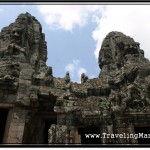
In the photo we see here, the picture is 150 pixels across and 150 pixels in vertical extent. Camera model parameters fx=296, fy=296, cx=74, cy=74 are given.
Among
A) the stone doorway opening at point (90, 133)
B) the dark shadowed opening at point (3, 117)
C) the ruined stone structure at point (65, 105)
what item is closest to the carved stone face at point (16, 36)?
the ruined stone structure at point (65, 105)

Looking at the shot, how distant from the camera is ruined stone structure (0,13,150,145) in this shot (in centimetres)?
1534

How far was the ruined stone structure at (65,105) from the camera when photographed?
1534cm

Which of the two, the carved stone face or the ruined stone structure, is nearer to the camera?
the ruined stone structure

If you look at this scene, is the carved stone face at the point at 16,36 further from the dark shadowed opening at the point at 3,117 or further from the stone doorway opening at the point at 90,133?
the stone doorway opening at the point at 90,133

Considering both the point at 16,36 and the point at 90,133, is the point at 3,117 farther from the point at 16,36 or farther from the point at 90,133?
the point at 16,36

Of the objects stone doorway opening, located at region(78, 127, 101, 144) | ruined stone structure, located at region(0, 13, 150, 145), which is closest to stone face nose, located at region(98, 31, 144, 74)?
ruined stone structure, located at region(0, 13, 150, 145)

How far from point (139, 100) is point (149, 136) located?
2428 millimetres

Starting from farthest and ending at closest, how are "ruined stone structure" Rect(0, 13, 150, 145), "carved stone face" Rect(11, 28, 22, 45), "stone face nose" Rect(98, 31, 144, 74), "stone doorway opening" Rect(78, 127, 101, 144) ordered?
"stone face nose" Rect(98, 31, 144, 74) < "carved stone face" Rect(11, 28, 22, 45) < "stone doorway opening" Rect(78, 127, 101, 144) < "ruined stone structure" Rect(0, 13, 150, 145)

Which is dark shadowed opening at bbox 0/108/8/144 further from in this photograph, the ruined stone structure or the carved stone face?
the carved stone face

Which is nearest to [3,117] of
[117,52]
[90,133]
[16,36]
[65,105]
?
[65,105]

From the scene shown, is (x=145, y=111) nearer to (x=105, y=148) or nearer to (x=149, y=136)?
(x=149, y=136)

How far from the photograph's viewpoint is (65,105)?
16031 mm

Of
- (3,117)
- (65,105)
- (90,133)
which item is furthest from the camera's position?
(90,133)

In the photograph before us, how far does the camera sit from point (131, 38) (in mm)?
27875
